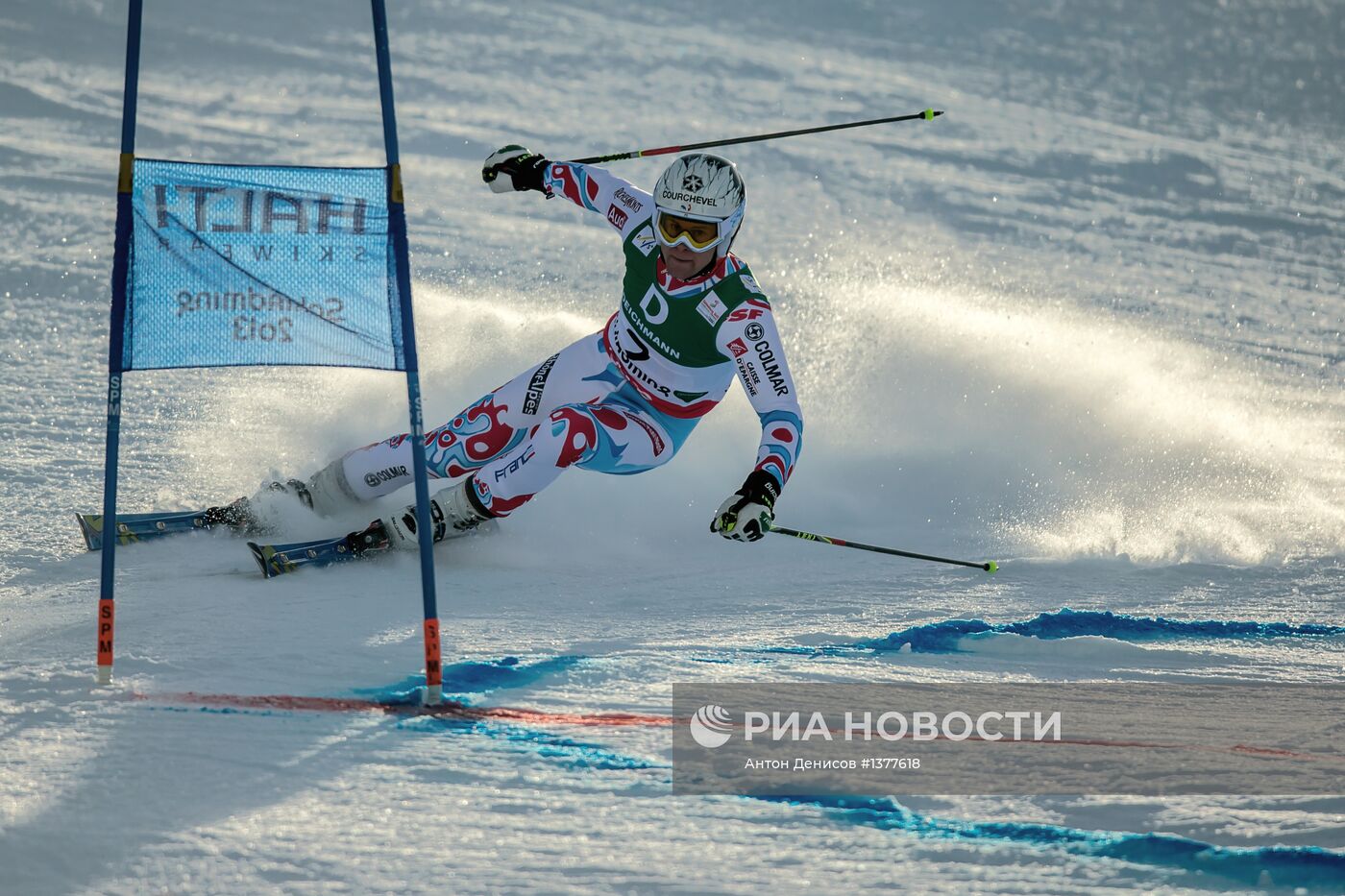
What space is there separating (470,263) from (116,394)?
6.64 metres

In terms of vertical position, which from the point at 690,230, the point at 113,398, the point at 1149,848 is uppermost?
the point at 690,230

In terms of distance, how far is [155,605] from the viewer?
5.08 meters

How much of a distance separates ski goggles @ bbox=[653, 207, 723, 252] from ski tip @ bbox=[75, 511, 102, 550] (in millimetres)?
2442

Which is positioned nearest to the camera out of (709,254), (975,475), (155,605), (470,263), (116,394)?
(116,394)

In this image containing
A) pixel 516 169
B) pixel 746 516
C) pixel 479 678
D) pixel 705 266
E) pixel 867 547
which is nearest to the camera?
pixel 479 678

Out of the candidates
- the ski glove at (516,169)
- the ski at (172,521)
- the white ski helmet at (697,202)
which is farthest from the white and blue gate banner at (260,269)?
the ski glove at (516,169)

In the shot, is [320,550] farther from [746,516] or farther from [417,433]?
[746,516]

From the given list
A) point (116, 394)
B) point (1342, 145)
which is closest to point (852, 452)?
point (116, 394)

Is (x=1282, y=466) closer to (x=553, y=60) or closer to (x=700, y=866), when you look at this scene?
(x=700, y=866)

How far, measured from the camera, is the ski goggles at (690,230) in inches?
215

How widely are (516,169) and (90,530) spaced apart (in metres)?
2.27

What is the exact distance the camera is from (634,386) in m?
6.09

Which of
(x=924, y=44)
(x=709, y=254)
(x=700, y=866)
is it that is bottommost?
(x=700, y=866)

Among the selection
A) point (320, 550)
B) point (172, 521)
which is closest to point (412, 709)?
point (320, 550)
